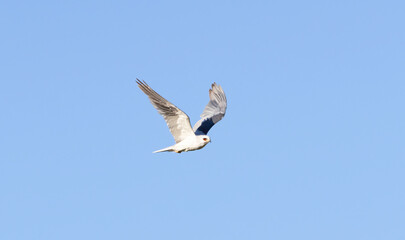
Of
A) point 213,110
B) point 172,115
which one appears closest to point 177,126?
point 172,115

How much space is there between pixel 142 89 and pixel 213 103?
10.9 metres

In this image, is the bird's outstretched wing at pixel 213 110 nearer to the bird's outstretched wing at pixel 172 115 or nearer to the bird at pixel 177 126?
the bird at pixel 177 126

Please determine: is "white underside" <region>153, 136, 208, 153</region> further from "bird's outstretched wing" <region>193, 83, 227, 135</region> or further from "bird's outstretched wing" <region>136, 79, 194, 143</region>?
"bird's outstretched wing" <region>193, 83, 227, 135</region>

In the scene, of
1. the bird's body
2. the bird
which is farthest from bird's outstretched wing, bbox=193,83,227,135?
the bird's body

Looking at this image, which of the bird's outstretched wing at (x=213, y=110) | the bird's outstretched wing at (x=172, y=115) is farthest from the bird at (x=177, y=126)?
the bird's outstretched wing at (x=213, y=110)

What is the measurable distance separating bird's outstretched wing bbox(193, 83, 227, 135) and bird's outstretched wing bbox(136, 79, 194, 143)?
478 centimetres

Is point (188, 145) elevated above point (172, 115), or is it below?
below

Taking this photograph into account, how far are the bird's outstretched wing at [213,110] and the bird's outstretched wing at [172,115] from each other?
4.78m

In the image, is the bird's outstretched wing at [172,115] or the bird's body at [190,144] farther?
the bird's body at [190,144]

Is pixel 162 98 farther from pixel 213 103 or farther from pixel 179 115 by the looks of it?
pixel 213 103

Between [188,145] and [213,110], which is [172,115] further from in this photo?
[213,110]

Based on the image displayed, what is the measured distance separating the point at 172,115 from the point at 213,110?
9.35 metres

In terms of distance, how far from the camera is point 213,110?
145 ft

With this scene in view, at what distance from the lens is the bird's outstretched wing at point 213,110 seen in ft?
136
